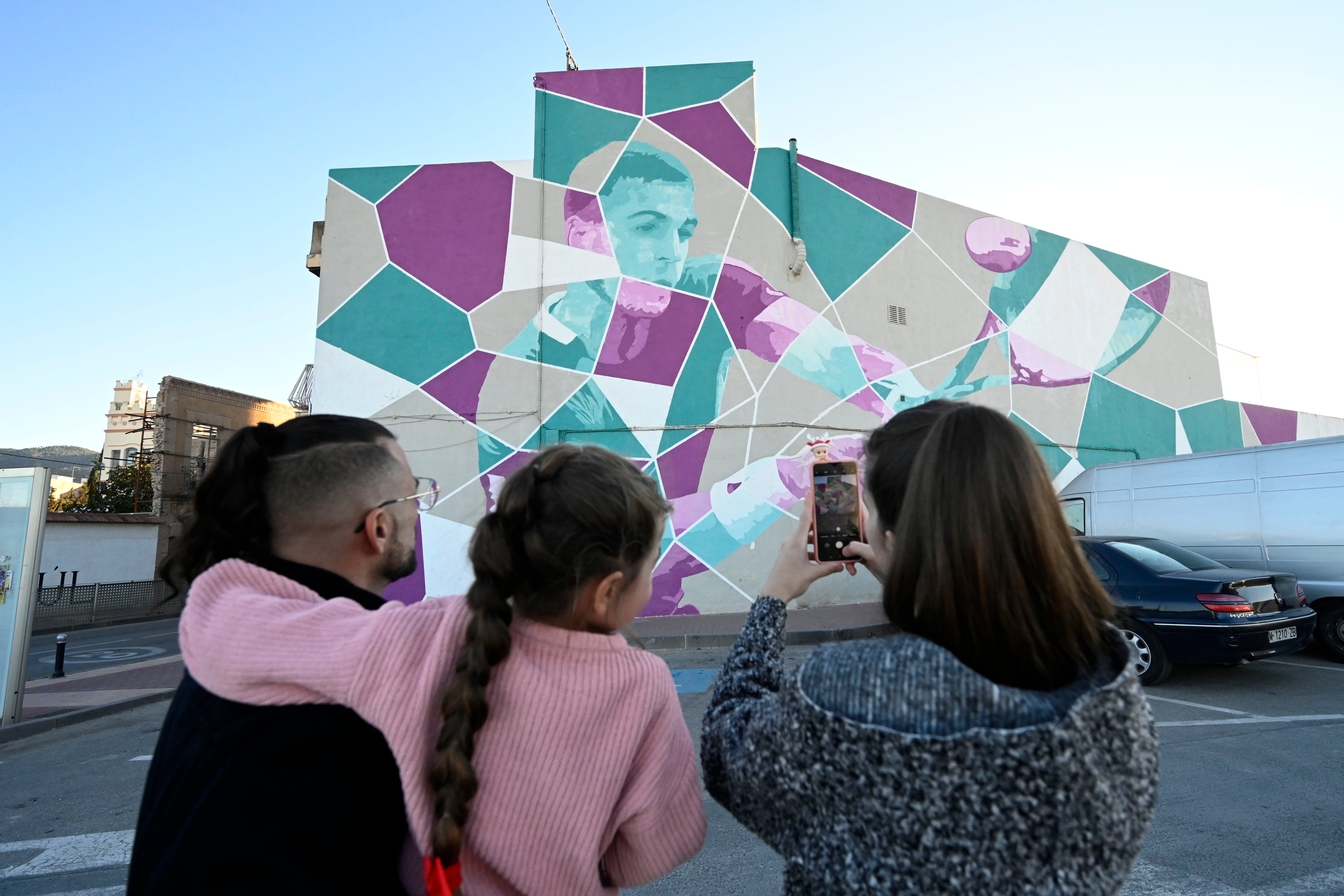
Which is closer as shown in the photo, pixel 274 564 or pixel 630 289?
pixel 274 564

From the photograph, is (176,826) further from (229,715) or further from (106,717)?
(106,717)

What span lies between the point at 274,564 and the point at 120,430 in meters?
66.6

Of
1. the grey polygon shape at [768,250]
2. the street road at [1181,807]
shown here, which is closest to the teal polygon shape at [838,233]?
the grey polygon shape at [768,250]

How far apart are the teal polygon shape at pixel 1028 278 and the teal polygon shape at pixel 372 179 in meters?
11.3

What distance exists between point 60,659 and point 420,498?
11897mm

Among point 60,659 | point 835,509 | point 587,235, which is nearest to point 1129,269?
point 587,235

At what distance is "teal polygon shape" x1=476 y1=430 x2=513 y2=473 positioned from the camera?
1197 cm

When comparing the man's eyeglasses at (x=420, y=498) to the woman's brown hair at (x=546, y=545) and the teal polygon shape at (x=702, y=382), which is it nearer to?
the woman's brown hair at (x=546, y=545)

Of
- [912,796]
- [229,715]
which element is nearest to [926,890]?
[912,796]

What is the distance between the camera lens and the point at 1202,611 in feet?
21.2

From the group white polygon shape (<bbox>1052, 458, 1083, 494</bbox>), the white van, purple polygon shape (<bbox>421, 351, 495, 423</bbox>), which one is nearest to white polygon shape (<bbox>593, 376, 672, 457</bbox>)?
purple polygon shape (<bbox>421, 351, 495, 423</bbox>)

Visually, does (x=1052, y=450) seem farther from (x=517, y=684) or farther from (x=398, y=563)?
(x=517, y=684)

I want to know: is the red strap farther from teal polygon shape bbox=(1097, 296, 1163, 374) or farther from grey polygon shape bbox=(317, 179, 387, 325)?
teal polygon shape bbox=(1097, 296, 1163, 374)

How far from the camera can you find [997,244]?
14883 millimetres
